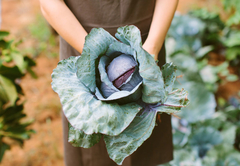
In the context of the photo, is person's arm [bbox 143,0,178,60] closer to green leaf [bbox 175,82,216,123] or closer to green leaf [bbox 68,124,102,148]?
green leaf [bbox 68,124,102,148]

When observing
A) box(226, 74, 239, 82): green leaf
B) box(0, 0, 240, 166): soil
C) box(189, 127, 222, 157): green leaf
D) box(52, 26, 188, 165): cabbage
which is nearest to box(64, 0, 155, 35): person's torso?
box(52, 26, 188, 165): cabbage

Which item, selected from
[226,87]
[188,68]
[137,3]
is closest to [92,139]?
[137,3]

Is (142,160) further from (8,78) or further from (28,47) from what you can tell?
(28,47)

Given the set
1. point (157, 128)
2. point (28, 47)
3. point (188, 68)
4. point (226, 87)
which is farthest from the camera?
point (28, 47)

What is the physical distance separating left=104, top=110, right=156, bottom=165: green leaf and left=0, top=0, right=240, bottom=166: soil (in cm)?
123

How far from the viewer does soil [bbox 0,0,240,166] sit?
1.82 m

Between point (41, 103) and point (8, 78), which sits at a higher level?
point (8, 78)

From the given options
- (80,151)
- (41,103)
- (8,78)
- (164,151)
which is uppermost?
(8,78)

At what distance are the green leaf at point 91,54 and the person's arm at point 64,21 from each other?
13 cm

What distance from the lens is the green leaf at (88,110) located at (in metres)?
0.59

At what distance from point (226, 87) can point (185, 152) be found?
45.1 inches

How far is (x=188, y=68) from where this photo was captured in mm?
1970

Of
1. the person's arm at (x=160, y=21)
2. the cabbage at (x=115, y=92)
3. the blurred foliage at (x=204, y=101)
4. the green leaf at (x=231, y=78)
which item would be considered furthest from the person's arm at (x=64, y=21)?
the green leaf at (x=231, y=78)

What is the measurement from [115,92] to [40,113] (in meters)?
1.78
